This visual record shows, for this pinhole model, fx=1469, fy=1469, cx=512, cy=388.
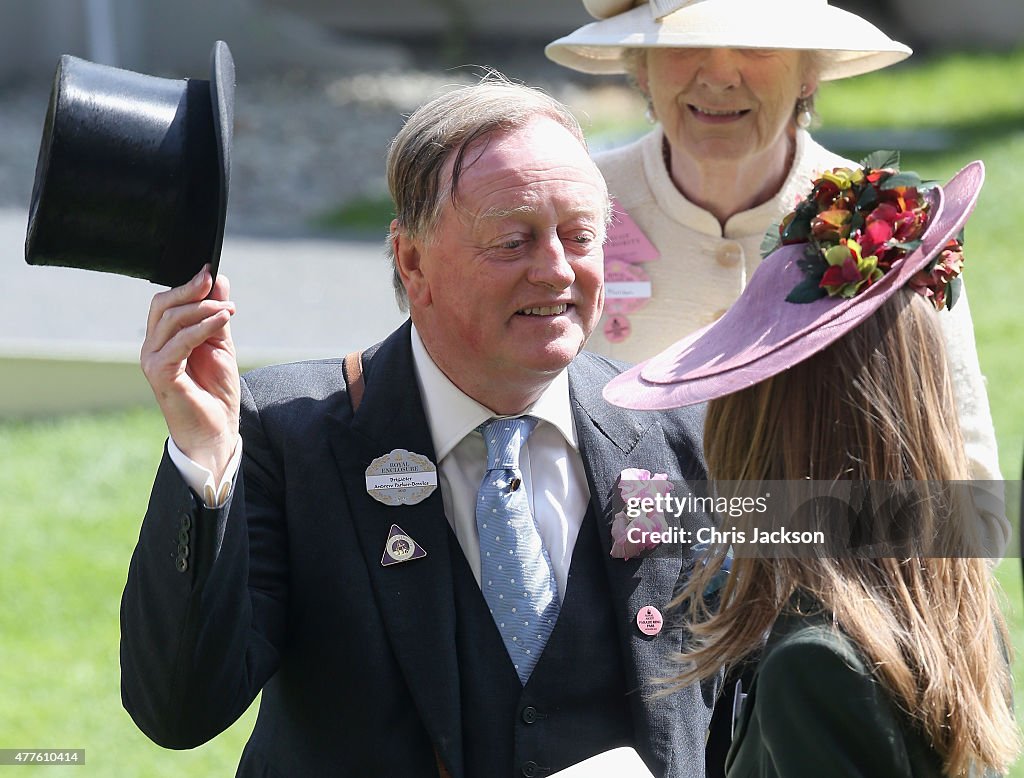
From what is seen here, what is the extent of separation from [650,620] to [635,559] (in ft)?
0.40

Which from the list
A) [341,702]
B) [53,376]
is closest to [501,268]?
[341,702]

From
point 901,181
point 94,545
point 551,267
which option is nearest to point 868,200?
point 901,181

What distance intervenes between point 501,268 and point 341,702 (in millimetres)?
885

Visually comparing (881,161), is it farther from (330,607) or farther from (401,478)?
(330,607)

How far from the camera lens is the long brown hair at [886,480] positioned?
7.04 feet

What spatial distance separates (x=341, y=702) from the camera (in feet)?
9.11

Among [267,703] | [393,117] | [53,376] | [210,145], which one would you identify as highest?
[210,145]

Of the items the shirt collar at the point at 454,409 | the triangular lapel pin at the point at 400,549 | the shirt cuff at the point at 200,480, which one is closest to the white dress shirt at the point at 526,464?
the shirt collar at the point at 454,409

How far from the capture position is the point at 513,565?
2.81m

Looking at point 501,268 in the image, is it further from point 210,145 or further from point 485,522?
point 210,145

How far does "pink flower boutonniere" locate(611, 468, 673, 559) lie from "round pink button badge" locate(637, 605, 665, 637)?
0.36 feet

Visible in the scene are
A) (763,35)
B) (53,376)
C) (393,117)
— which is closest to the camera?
(763,35)

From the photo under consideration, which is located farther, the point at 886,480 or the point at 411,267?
the point at 411,267

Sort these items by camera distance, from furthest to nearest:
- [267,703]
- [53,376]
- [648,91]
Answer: [53,376] → [648,91] → [267,703]
